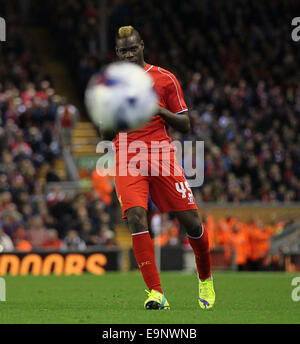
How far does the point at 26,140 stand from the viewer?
83.0ft

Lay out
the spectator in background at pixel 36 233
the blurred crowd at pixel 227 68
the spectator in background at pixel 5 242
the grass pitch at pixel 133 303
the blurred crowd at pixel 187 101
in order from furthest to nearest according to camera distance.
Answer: the blurred crowd at pixel 227 68, the blurred crowd at pixel 187 101, the spectator in background at pixel 36 233, the spectator in background at pixel 5 242, the grass pitch at pixel 133 303

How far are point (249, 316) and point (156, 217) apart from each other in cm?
1556

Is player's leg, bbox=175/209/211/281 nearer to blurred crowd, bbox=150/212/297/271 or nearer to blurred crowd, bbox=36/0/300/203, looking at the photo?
blurred crowd, bbox=150/212/297/271

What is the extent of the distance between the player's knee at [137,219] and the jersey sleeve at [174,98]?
1.04 m

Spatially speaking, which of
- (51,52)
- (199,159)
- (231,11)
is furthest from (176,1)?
(199,159)

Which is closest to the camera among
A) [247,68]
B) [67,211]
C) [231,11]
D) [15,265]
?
[15,265]

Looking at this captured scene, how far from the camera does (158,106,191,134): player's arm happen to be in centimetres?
894

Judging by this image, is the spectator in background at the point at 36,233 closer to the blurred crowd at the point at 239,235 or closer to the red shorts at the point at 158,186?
the blurred crowd at the point at 239,235

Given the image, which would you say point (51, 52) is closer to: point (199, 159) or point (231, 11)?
point (231, 11)

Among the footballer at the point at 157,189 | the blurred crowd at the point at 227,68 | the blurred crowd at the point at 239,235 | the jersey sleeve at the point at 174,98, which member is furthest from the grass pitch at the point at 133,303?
the blurred crowd at the point at 227,68

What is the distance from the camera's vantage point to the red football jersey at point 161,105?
30.3 ft

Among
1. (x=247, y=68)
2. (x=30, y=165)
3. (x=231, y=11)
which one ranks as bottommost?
(x=30, y=165)

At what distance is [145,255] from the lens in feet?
29.9

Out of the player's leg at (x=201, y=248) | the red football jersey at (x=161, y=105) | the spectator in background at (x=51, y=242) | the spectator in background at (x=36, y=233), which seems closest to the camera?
the red football jersey at (x=161, y=105)
